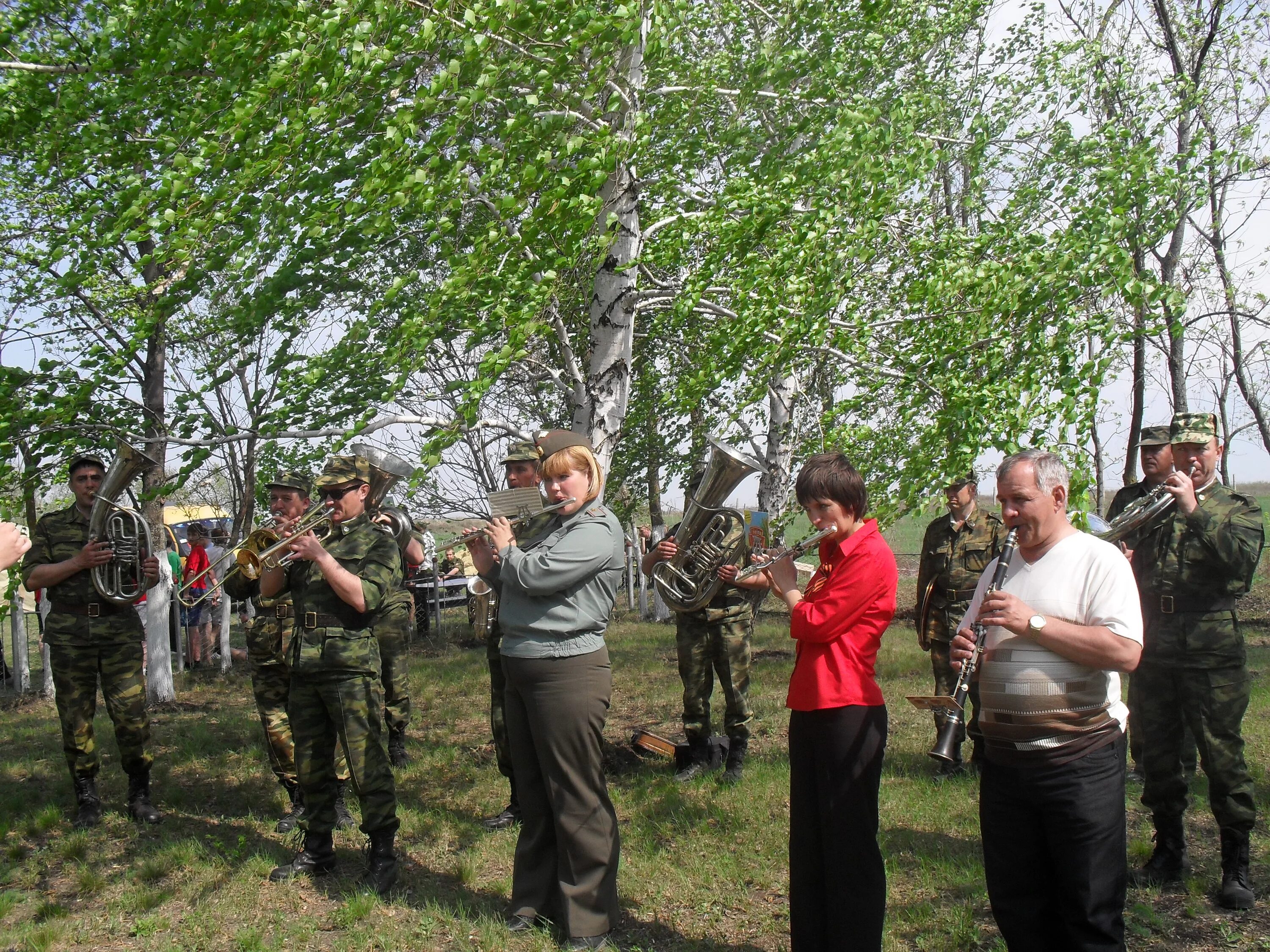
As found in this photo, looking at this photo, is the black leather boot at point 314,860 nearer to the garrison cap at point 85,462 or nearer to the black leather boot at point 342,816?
the black leather boot at point 342,816

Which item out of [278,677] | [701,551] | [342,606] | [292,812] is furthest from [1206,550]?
[292,812]

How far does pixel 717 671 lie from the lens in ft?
21.7

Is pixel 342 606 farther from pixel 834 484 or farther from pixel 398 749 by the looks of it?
pixel 398 749

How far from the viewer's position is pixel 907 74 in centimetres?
1145

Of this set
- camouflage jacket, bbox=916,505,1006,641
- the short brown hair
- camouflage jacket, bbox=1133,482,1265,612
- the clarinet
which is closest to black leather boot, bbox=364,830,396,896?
the short brown hair

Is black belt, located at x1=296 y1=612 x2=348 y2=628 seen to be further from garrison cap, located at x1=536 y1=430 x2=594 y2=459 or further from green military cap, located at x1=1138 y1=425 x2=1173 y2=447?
green military cap, located at x1=1138 y1=425 x2=1173 y2=447

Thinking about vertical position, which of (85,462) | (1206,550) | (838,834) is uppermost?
(85,462)

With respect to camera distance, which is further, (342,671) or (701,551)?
(701,551)

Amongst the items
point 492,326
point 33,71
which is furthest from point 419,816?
point 33,71

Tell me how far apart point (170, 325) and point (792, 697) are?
636cm

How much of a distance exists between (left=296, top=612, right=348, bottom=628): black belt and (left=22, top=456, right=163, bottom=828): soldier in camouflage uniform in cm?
176

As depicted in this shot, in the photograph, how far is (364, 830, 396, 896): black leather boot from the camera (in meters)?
4.70

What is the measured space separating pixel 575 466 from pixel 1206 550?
115 inches

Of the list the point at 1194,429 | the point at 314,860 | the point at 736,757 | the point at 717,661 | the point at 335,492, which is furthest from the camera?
the point at 717,661
